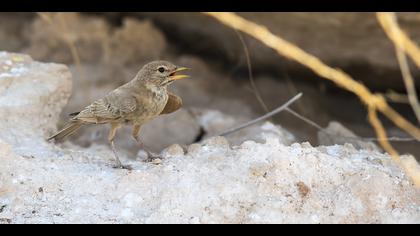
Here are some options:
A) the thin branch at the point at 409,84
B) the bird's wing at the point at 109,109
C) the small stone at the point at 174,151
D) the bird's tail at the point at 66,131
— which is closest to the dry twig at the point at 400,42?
the thin branch at the point at 409,84

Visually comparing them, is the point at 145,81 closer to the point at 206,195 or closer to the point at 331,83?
the point at 206,195

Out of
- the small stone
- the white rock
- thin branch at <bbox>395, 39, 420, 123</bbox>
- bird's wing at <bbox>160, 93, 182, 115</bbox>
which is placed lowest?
the white rock

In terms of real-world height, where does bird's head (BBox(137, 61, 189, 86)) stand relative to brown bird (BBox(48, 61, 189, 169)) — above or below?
above

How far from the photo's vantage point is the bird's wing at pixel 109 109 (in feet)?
15.6

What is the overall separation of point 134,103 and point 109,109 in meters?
0.17

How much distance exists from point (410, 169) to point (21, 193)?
2176mm

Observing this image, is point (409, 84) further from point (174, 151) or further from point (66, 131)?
point (66, 131)

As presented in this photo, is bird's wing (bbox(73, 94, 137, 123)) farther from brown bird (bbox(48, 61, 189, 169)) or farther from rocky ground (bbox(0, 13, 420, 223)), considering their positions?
rocky ground (bbox(0, 13, 420, 223))

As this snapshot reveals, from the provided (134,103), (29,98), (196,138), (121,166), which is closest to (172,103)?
(134,103)

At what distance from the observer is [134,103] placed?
4.77 m

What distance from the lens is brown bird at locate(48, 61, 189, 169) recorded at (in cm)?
479

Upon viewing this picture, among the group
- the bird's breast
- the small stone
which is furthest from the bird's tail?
the small stone

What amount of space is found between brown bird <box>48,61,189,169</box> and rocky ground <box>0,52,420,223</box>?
1.14 feet

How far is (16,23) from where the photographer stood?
7.96 m
